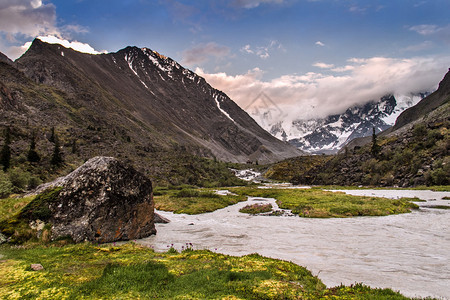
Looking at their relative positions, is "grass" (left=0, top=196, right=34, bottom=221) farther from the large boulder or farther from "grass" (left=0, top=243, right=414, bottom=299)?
"grass" (left=0, top=243, right=414, bottom=299)

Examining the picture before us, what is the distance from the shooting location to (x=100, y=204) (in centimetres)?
1588

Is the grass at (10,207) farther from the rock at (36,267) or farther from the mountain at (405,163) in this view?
the mountain at (405,163)

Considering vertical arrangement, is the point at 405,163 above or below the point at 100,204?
above

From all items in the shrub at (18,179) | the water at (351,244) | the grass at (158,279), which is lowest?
the water at (351,244)

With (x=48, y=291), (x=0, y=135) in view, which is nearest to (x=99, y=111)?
(x=0, y=135)

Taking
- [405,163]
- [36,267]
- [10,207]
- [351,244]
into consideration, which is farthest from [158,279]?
[405,163]

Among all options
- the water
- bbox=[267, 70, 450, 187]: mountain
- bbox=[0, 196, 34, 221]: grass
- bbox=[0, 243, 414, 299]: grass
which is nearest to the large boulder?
bbox=[0, 196, 34, 221]: grass

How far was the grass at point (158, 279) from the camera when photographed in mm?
7309

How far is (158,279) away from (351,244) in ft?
41.5

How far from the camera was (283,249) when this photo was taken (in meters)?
15.4

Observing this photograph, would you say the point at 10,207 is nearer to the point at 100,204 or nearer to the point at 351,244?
the point at 100,204

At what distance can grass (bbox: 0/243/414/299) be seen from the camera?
7.31 meters

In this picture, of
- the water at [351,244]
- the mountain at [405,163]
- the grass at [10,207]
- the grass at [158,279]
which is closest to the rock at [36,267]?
the grass at [158,279]

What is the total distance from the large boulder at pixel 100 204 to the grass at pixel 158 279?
317 centimetres
